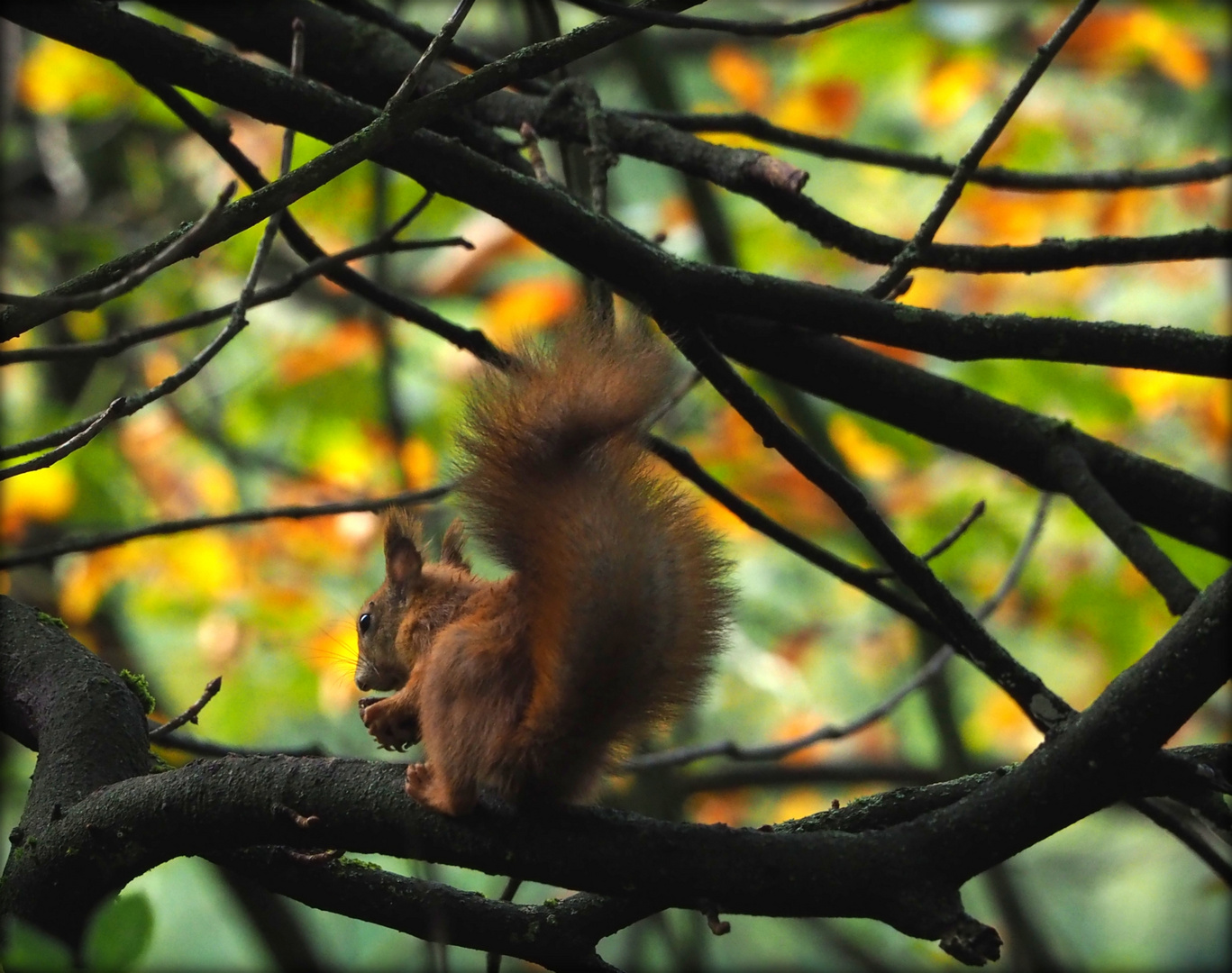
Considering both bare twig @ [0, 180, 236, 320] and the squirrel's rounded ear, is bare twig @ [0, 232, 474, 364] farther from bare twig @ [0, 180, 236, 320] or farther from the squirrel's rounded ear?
the squirrel's rounded ear

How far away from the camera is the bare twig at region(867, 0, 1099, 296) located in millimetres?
1691

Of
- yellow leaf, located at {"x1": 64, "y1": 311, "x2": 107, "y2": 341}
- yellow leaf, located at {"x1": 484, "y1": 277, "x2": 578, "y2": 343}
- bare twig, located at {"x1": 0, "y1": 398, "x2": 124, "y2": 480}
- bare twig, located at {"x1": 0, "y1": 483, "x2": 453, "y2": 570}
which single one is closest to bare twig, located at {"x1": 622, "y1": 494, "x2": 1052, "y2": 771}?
bare twig, located at {"x1": 0, "y1": 483, "x2": 453, "y2": 570}

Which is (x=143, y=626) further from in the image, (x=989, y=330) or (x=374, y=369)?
(x=989, y=330)

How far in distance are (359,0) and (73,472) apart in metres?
2.30

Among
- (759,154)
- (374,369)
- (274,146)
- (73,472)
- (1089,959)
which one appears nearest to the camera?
(759,154)

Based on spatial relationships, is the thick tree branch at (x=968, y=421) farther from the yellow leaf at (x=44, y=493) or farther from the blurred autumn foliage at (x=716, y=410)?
the yellow leaf at (x=44, y=493)

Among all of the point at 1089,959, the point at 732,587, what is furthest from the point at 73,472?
the point at 1089,959

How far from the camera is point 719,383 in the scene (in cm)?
166

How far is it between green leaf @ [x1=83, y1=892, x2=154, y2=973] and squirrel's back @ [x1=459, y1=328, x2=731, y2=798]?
640 mm

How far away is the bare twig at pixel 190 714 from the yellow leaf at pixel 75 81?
10.2ft

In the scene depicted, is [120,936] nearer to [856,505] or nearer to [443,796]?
[443,796]

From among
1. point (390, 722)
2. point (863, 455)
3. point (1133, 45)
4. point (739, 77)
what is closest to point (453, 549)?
point (390, 722)

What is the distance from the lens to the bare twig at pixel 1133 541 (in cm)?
164

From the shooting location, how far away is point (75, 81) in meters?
4.27
